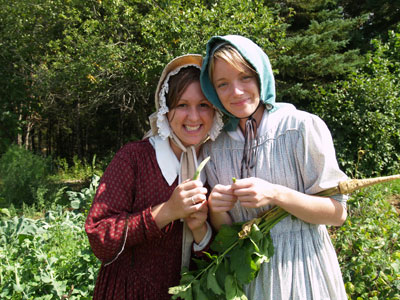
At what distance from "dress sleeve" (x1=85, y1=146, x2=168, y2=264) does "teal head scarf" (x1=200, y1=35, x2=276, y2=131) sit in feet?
1.65

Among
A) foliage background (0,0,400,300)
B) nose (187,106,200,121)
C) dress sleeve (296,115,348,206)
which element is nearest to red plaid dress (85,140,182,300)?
nose (187,106,200,121)

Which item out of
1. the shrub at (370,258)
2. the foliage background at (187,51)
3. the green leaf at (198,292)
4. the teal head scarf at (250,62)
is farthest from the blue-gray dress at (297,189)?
the foliage background at (187,51)

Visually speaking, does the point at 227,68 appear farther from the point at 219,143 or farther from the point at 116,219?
the point at 116,219

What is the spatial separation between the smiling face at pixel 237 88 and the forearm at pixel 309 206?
1.26 ft

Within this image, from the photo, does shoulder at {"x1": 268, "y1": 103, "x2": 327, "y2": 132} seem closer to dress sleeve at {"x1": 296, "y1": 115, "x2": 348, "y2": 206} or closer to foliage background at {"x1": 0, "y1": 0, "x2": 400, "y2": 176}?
dress sleeve at {"x1": 296, "y1": 115, "x2": 348, "y2": 206}

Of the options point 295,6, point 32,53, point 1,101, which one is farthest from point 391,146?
point 1,101

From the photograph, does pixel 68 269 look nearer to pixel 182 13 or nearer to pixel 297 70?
pixel 182 13

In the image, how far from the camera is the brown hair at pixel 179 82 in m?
1.53

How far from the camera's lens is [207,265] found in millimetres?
1481

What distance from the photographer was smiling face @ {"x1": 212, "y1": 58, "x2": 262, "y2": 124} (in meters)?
1.40

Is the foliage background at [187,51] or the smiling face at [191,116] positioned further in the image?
the foliage background at [187,51]

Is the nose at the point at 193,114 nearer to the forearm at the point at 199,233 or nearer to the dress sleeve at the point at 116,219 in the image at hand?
the dress sleeve at the point at 116,219

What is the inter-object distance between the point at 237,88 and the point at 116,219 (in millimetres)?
765

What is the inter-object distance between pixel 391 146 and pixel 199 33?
4.56m
